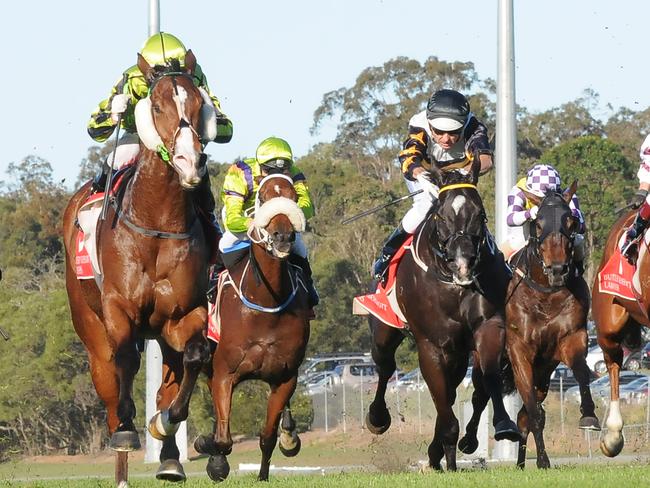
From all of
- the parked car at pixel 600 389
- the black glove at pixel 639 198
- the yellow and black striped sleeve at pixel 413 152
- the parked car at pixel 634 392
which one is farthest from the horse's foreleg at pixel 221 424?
the parked car at pixel 634 392

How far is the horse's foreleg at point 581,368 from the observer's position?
13.1 m

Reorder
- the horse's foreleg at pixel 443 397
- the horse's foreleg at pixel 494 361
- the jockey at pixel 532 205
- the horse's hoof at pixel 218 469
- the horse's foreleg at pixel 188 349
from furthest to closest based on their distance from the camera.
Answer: the jockey at pixel 532 205, the horse's hoof at pixel 218 469, the horse's foreleg at pixel 443 397, the horse's foreleg at pixel 494 361, the horse's foreleg at pixel 188 349

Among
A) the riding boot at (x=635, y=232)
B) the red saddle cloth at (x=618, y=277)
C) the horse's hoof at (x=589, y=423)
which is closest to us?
the riding boot at (x=635, y=232)

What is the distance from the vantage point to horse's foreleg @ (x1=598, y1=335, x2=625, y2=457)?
1334 cm

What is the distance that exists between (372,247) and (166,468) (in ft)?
135

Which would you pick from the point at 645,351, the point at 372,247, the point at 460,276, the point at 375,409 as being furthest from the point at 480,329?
the point at 372,247

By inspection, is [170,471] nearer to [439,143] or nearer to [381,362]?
[439,143]

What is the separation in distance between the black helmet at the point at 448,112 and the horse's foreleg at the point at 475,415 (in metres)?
2.31

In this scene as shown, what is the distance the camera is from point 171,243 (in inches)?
396

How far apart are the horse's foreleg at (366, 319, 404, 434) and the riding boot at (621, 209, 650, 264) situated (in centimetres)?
237

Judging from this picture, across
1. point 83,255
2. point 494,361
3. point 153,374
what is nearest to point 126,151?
point 83,255

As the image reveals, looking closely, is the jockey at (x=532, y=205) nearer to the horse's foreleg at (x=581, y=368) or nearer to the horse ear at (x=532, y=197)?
the horse ear at (x=532, y=197)

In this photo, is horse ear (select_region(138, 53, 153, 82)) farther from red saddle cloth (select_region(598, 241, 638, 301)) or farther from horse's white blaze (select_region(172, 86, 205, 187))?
red saddle cloth (select_region(598, 241, 638, 301))

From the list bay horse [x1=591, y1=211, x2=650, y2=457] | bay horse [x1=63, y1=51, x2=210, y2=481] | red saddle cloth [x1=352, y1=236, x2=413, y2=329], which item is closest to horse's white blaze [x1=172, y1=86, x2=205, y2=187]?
bay horse [x1=63, y1=51, x2=210, y2=481]
